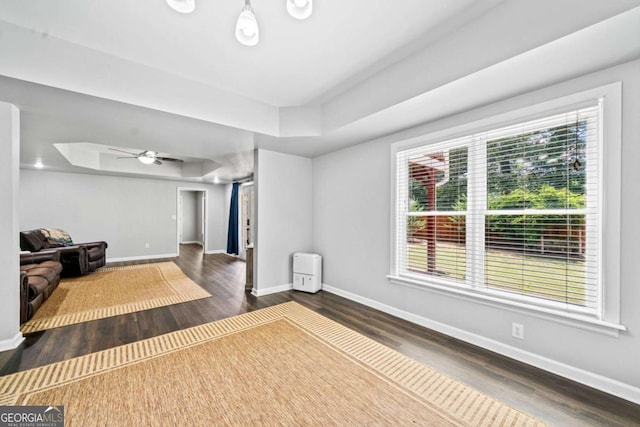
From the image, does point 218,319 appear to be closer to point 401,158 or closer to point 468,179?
point 401,158

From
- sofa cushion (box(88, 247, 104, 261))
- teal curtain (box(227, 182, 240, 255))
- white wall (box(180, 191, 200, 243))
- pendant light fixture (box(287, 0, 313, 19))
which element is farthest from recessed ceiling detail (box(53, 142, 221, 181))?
pendant light fixture (box(287, 0, 313, 19))

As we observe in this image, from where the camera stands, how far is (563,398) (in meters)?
1.74

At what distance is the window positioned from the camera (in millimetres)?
1894

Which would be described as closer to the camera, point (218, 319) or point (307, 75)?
point (307, 75)

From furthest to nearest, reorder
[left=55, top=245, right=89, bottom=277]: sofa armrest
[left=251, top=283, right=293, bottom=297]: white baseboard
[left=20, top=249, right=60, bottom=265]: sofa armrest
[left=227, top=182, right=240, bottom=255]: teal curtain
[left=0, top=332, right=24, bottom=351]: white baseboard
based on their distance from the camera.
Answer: [left=227, top=182, right=240, bottom=255]: teal curtain → [left=55, top=245, right=89, bottom=277]: sofa armrest → [left=251, top=283, right=293, bottom=297]: white baseboard → [left=20, top=249, right=60, bottom=265]: sofa armrest → [left=0, top=332, right=24, bottom=351]: white baseboard

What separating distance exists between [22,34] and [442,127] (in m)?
3.67

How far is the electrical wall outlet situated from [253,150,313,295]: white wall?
305 centimetres

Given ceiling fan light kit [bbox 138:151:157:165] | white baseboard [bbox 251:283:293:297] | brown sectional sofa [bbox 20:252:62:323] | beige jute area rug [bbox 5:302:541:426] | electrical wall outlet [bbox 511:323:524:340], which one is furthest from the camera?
ceiling fan light kit [bbox 138:151:157:165]

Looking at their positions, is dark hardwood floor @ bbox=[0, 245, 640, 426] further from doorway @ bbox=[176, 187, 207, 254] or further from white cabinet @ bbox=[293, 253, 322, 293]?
doorway @ bbox=[176, 187, 207, 254]

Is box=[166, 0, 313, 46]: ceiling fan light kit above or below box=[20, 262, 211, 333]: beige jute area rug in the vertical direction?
above

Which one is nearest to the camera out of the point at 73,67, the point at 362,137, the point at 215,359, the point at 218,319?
the point at 73,67

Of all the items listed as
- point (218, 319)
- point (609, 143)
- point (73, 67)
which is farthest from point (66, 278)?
point (609, 143)

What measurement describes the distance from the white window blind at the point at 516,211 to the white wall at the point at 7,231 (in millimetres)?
4075

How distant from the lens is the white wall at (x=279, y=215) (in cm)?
404
